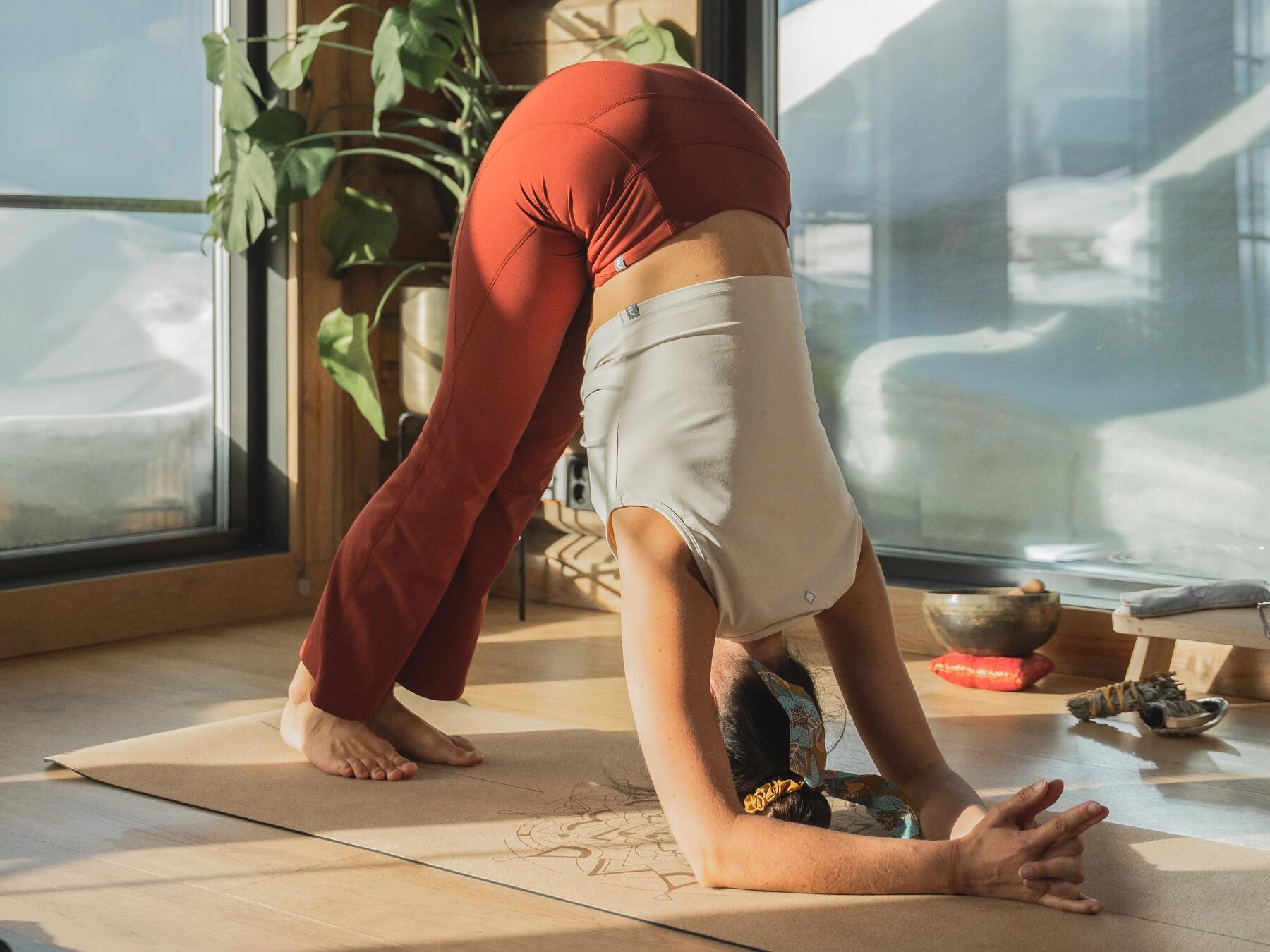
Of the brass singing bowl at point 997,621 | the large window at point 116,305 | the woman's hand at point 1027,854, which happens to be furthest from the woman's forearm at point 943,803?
the large window at point 116,305

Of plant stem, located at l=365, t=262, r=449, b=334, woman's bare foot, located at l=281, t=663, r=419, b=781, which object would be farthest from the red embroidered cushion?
plant stem, located at l=365, t=262, r=449, b=334

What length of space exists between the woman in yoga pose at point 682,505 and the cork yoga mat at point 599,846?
48mm

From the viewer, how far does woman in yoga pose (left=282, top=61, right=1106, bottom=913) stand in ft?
5.16

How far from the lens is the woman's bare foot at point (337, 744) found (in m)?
2.19

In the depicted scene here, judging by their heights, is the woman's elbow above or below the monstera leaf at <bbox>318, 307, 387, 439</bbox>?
below

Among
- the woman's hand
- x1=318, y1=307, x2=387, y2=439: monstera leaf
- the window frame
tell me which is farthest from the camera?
x1=318, y1=307, x2=387, y2=439: monstera leaf

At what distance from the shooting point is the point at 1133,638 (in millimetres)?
3020

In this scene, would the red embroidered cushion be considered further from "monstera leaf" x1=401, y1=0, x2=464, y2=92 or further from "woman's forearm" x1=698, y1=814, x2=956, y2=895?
"monstera leaf" x1=401, y1=0, x2=464, y2=92

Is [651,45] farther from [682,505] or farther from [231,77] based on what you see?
[682,505]

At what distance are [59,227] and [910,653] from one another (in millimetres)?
2261

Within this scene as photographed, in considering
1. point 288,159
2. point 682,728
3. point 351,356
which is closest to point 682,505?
point 682,728

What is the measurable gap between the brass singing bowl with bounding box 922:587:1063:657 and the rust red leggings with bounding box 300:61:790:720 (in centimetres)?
117

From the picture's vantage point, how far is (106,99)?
346 centimetres

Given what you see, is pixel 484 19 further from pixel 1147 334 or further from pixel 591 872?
pixel 591 872
